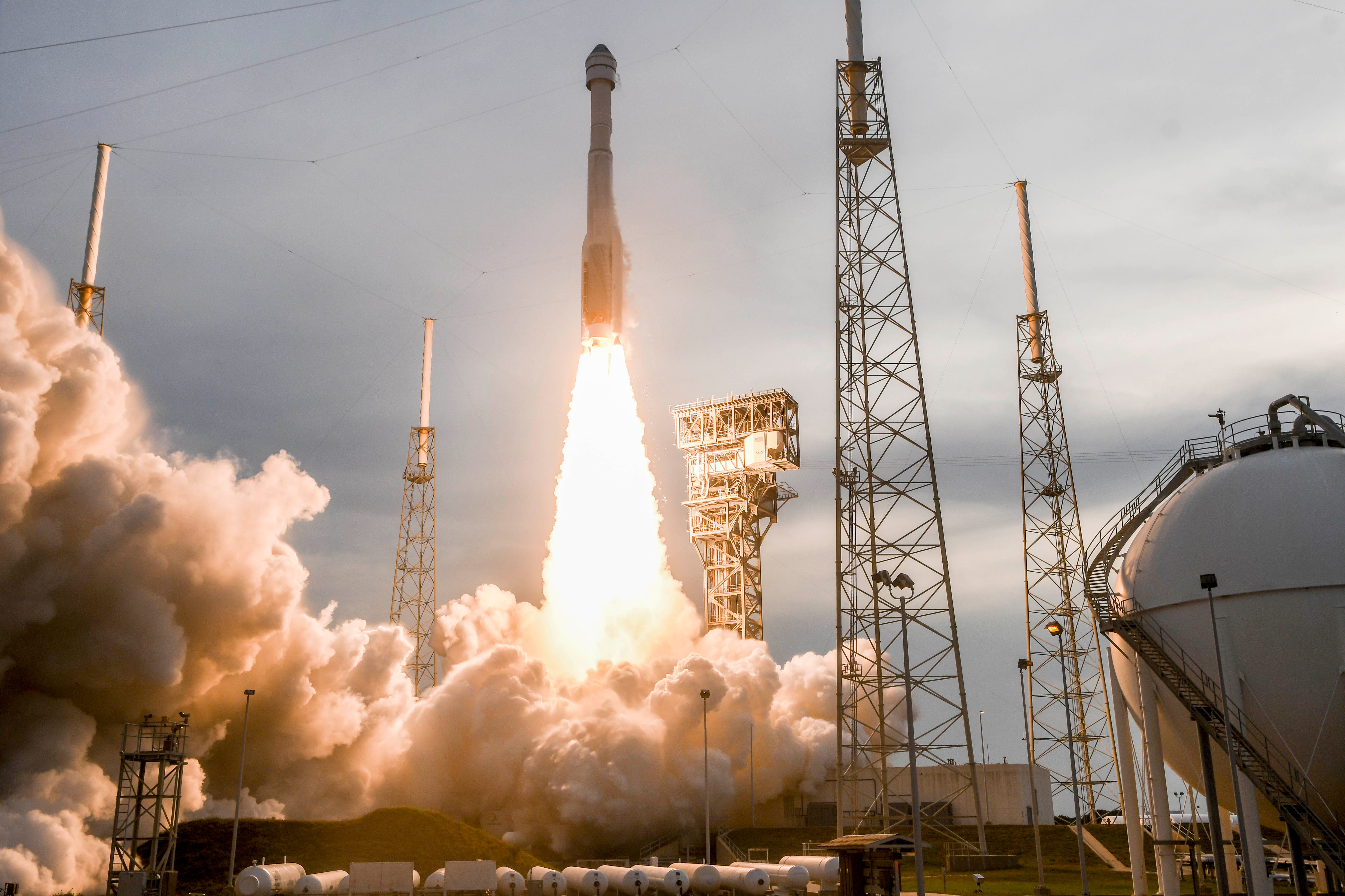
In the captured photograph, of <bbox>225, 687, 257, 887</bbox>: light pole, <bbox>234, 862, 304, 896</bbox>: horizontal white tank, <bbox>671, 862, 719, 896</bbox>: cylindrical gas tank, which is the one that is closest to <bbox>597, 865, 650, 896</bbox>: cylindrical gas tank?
<bbox>671, 862, 719, 896</bbox>: cylindrical gas tank

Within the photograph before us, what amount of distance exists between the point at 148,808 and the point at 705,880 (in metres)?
21.5

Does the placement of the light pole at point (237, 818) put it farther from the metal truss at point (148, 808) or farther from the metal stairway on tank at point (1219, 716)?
the metal stairway on tank at point (1219, 716)

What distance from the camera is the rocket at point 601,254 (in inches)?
2303

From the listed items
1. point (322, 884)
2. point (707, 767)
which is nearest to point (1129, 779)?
point (707, 767)

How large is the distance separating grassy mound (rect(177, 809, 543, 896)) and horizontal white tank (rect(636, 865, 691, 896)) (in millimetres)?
8419

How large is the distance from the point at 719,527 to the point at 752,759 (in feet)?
61.5

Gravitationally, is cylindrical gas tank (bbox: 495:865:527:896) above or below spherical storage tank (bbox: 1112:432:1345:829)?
below

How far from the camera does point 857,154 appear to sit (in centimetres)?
5169

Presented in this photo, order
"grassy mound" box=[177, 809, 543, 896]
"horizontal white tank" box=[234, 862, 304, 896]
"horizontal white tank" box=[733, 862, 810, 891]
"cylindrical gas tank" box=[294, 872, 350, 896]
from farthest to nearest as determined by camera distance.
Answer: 1. "grassy mound" box=[177, 809, 543, 896]
2. "horizontal white tank" box=[733, 862, 810, 891]
3. "cylindrical gas tank" box=[294, 872, 350, 896]
4. "horizontal white tank" box=[234, 862, 304, 896]

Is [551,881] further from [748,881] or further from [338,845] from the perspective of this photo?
[338,845]

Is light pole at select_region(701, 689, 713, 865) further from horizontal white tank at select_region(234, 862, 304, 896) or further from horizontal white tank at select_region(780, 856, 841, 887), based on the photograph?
horizontal white tank at select_region(234, 862, 304, 896)

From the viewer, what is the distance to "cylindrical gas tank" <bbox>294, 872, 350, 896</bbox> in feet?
137

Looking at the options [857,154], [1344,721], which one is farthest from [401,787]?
[1344,721]

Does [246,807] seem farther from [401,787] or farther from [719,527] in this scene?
[719,527]
